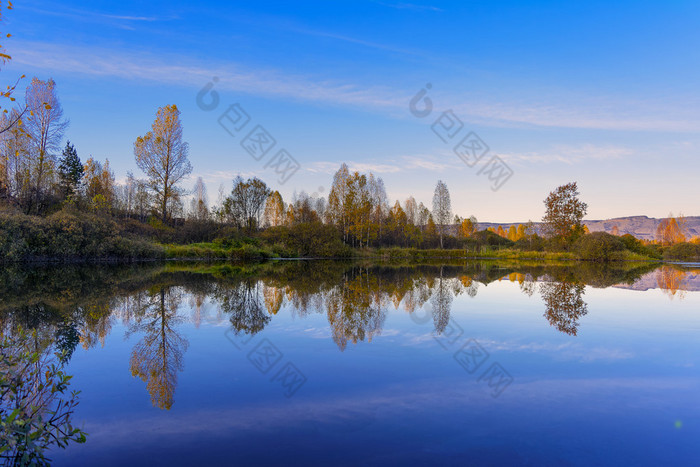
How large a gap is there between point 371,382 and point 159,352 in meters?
2.82

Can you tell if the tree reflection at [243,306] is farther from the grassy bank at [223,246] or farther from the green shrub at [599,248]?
the green shrub at [599,248]

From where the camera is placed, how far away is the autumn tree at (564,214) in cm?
3816

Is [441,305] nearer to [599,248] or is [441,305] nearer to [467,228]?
[599,248]

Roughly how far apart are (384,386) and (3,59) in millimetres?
4453

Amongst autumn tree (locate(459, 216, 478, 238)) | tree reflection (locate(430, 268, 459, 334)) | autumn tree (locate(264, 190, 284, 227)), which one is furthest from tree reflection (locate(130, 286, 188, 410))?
autumn tree (locate(459, 216, 478, 238))

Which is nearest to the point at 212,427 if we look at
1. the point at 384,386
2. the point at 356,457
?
the point at 356,457

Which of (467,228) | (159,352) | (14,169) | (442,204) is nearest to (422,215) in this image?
(467,228)

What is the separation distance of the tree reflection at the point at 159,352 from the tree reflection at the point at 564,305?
5852 millimetres

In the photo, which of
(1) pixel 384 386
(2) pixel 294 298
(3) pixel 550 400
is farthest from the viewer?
(2) pixel 294 298

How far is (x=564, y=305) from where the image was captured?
9281mm

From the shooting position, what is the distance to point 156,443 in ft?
9.34

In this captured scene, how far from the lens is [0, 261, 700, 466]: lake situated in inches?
111

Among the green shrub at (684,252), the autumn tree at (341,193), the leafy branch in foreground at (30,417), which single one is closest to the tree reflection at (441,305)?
the leafy branch in foreground at (30,417)

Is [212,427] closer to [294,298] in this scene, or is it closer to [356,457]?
[356,457]
